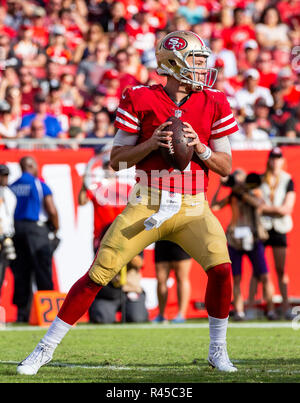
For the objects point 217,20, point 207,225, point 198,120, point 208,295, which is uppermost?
point 217,20

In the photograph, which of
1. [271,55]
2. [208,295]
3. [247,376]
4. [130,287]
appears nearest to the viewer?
[247,376]

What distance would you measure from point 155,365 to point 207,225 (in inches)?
41.1

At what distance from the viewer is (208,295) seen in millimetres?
5242

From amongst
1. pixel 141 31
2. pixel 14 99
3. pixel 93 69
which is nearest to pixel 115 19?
pixel 141 31

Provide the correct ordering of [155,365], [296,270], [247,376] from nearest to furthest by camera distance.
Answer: [247,376], [155,365], [296,270]

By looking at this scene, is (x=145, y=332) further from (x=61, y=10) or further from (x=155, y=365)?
(x=61, y=10)

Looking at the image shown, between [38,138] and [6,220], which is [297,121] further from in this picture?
[6,220]

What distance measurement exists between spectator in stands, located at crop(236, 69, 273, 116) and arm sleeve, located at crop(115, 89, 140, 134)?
7.48 m

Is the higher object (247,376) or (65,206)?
(65,206)

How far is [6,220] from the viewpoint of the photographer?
9727 mm

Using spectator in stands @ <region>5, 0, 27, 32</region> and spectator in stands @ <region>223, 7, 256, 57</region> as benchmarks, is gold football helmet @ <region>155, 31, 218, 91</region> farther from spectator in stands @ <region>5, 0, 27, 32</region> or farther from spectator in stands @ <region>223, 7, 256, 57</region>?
spectator in stands @ <region>5, 0, 27, 32</region>

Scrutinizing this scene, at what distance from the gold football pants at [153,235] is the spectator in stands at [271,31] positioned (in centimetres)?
980

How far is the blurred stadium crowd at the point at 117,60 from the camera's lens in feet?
37.8
